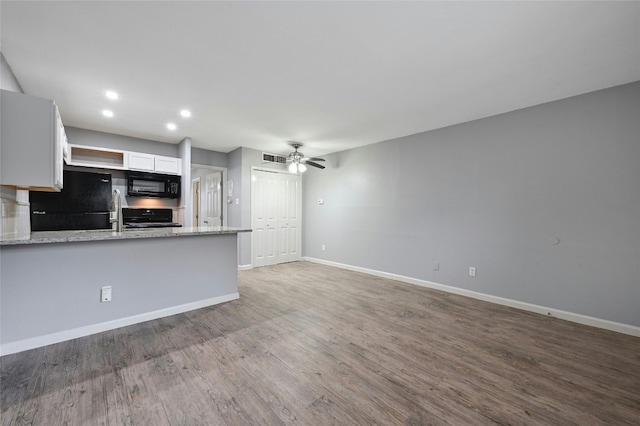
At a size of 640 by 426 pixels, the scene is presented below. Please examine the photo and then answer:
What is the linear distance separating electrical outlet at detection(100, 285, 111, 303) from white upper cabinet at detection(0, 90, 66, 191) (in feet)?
3.55

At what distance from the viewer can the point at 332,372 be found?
203 cm

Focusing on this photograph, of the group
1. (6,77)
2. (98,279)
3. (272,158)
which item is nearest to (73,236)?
(98,279)

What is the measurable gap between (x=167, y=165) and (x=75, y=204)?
146cm

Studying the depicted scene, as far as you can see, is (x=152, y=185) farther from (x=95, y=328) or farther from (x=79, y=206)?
(x=95, y=328)

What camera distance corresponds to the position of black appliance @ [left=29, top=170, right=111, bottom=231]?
12.4 feet

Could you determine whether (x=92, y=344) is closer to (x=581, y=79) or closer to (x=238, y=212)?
(x=238, y=212)

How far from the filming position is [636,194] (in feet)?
8.89

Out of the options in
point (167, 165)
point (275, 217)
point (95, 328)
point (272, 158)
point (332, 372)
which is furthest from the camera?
point (275, 217)

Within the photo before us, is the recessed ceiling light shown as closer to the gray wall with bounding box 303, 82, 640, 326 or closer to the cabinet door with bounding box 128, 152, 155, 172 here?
the cabinet door with bounding box 128, 152, 155, 172

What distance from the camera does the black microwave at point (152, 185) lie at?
4627 millimetres

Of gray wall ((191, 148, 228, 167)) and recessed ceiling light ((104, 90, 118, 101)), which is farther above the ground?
recessed ceiling light ((104, 90, 118, 101))

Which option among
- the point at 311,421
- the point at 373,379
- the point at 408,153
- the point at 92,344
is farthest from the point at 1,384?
the point at 408,153

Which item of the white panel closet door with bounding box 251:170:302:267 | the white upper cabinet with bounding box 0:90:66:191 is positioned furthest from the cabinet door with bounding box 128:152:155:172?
the white upper cabinet with bounding box 0:90:66:191

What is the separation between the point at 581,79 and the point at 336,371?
12.1 feet
